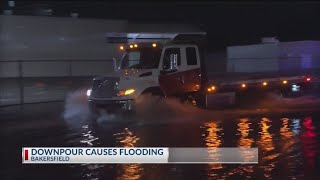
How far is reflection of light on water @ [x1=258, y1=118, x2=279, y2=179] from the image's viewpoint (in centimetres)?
849

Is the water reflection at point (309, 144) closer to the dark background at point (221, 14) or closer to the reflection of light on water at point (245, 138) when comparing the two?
the reflection of light on water at point (245, 138)

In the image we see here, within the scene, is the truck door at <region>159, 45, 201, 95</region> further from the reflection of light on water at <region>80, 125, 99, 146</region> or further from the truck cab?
the reflection of light on water at <region>80, 125, 99, 146</region>

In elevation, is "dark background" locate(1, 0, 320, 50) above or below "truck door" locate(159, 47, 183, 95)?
above

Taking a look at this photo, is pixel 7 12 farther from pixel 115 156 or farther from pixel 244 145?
pixel 115 156

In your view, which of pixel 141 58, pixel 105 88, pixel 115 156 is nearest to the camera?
pixel 115 156

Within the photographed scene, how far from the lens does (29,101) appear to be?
22.9 metres

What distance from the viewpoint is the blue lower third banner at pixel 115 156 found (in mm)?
8398

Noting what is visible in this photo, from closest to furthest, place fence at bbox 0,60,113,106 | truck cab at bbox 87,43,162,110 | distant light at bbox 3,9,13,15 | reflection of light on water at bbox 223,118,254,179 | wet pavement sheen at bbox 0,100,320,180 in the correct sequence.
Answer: reflection of light on water at bbox 223,118,254,179, wet pavement sheen at bbox 0,100,320,180, truck cab at bbox 87,43,162,110, fence at bbox 0,60,113,106, distant light at bbox 3,9,13,15

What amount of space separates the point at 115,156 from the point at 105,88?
621 cm

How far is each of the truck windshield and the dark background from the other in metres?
9.40

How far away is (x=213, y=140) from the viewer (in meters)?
11.4

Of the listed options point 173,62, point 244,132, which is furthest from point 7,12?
point 244,132

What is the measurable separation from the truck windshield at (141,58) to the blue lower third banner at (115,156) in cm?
596

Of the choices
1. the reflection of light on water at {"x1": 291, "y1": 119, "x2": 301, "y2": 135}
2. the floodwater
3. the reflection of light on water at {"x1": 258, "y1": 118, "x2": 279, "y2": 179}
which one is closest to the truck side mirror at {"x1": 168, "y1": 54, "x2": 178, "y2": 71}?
the floodwater
